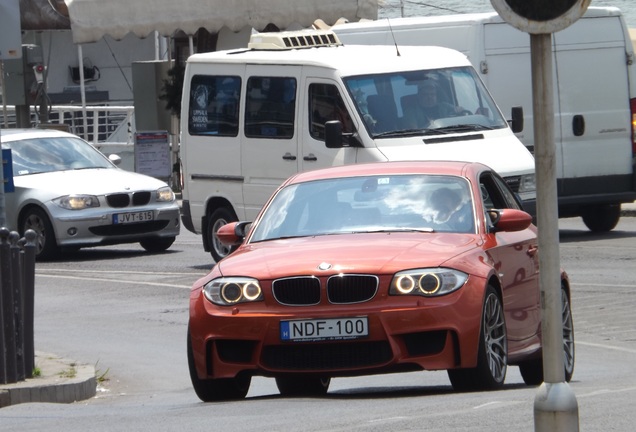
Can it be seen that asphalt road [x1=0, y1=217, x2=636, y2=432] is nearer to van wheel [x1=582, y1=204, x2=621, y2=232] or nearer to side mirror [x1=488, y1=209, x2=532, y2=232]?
van wheel [x1=582, y1=204, x2=621, y2=232]

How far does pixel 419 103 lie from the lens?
17438 mm

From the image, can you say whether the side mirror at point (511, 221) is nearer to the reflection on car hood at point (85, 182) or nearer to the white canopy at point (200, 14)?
the reflection on car hood at point (85, 182)

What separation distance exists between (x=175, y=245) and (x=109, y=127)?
1411cm

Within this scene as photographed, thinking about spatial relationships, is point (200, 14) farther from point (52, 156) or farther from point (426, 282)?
point (426, 282)

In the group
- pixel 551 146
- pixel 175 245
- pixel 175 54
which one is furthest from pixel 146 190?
pixel 551 146

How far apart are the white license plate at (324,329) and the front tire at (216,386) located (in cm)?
53

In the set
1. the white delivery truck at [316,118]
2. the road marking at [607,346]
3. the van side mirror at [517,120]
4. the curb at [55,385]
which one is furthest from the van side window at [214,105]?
the curb at [55,385]

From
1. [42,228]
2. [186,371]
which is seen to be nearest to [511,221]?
[186,371]

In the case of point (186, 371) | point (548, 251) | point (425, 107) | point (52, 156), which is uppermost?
point (425, 107)

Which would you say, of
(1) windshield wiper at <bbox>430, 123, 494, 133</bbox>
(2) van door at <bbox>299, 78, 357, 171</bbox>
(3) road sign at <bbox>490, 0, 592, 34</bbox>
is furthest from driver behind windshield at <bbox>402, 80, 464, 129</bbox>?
(3) road sign at <bbox>490, 0, 592, 34</bbox>

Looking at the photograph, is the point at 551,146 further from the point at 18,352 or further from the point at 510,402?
the point at 18,352

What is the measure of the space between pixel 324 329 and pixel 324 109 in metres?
8.88

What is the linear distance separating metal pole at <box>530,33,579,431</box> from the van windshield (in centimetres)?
1113

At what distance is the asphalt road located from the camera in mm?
7879
